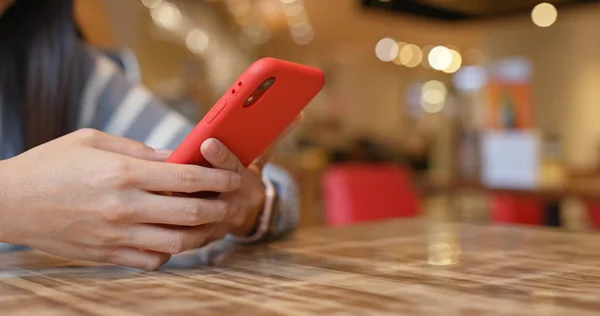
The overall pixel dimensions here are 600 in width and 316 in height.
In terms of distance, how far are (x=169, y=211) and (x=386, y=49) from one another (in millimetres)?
9004

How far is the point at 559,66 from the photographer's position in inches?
231

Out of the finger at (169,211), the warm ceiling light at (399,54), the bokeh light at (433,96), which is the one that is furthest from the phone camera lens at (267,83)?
the bokeh light at (433,96)

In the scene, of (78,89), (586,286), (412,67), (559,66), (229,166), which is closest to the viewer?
(586,286)

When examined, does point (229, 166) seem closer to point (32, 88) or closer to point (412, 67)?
point (32, 88)

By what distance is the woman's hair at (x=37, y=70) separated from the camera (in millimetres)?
864

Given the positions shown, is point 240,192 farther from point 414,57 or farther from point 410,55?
point 414,57

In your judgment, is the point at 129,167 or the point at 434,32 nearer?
the point at 129,167

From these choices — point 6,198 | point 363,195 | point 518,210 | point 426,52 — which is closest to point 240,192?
point 6,198

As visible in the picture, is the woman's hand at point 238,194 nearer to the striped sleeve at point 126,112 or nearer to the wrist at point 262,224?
the wrist at point 262,224

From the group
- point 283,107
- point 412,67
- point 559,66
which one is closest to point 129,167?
point 283,107

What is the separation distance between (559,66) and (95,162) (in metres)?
5.95

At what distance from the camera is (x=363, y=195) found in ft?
5.87

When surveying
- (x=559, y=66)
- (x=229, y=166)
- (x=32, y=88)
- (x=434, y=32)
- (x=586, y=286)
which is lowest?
(x=586, y=286)

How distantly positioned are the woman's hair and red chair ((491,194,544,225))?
1.88 metres
